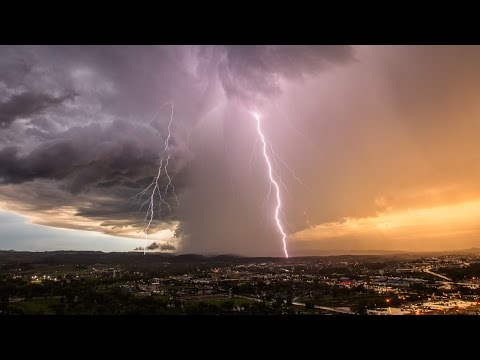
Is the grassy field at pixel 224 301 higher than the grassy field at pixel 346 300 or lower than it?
higher

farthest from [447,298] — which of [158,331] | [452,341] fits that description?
[158,331]

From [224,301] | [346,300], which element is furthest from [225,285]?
[346,300]

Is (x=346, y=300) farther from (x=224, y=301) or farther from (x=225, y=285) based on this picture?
(x=225, y=285)

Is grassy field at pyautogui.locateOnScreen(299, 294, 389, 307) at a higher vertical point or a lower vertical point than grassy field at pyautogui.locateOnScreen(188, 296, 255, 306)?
lower

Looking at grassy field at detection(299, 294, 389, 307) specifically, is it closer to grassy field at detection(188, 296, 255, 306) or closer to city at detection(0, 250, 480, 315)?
city at detection(0, 250, 480, 315)

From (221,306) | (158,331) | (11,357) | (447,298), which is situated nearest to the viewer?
(11,357)

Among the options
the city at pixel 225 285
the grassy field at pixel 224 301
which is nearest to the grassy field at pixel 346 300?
Answer: the city at pixel 225 285

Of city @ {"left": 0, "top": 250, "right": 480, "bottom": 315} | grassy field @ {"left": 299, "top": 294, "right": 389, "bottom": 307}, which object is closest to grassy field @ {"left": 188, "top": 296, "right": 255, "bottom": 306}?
city @ {"left": 0, "top": 250, "right": 480, "bottom": 315}

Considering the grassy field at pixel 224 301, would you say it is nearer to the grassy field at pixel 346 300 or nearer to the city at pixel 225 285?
the city at pixel 225 285

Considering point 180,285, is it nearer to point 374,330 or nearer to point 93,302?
point 93,302
